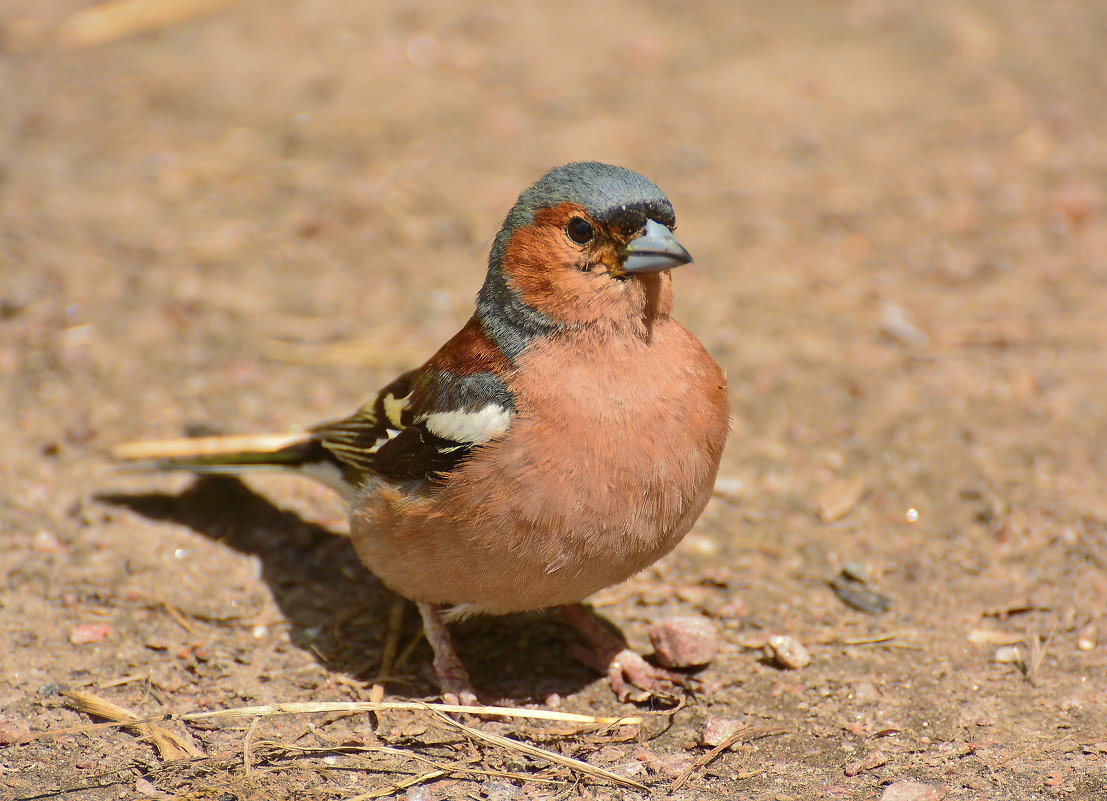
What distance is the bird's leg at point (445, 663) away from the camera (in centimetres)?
405

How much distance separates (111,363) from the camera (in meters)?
5.91

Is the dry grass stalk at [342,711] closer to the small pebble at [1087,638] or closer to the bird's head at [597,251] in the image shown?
the bird's head at [597,251]

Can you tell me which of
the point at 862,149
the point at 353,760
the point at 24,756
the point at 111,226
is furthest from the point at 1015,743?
the point at 111,226

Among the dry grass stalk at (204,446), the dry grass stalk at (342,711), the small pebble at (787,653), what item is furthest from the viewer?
the dry grass stalk at (204,446)

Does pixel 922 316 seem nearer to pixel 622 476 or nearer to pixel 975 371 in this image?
pixel 975 371

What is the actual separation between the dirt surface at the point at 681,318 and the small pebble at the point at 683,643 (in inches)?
5.5

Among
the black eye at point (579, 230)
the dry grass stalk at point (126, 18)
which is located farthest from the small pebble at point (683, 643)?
the dry grass stalk at point (126, 18)

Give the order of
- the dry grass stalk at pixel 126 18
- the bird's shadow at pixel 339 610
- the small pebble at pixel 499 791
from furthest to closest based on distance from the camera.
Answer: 1. the dry grass stalk at pixel 126 18
2. the bird's shadow at pixel 339 610
3. the small pebble at pixel 499 791

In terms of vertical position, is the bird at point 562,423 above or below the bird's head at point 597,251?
below

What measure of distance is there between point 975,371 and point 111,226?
5318 mm

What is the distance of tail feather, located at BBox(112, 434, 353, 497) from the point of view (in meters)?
4.70

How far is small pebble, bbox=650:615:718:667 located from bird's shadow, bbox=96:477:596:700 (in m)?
0.33

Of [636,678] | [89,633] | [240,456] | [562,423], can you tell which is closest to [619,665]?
[636,678]

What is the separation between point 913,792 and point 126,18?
9005mm
